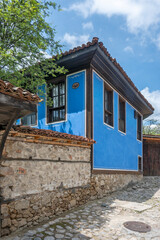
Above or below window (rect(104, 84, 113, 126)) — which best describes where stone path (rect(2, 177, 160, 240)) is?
below

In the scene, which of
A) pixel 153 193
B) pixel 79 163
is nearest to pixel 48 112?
pixel 79 163

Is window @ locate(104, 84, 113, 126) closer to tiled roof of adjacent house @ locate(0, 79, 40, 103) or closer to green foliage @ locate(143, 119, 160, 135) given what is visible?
tiled roof of adjacent house @ locate(0, 79, 40, 103)

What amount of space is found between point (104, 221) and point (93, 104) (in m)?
3.77

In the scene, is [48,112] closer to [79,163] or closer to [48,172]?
[79,163]

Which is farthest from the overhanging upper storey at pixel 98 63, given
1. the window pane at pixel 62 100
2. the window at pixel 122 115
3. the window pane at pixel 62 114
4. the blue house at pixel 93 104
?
the window pane at pixel 62 114

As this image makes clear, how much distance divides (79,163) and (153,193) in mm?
4393

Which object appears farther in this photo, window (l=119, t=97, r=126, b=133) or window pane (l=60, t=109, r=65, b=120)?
window (l=119, t=97, r=126, b=133)

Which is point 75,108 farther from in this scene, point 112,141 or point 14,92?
point 14,92

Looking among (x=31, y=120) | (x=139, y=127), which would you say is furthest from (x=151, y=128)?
(x=31, y=120)

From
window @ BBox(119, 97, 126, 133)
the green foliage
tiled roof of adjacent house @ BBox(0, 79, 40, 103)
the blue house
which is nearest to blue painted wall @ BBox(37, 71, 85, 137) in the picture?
Result: the blue house

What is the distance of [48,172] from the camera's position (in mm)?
5176

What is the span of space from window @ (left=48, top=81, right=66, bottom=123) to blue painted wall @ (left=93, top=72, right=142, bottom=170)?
1318 millimetres

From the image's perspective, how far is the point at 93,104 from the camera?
720 centimetres

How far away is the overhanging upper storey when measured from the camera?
6699mm
